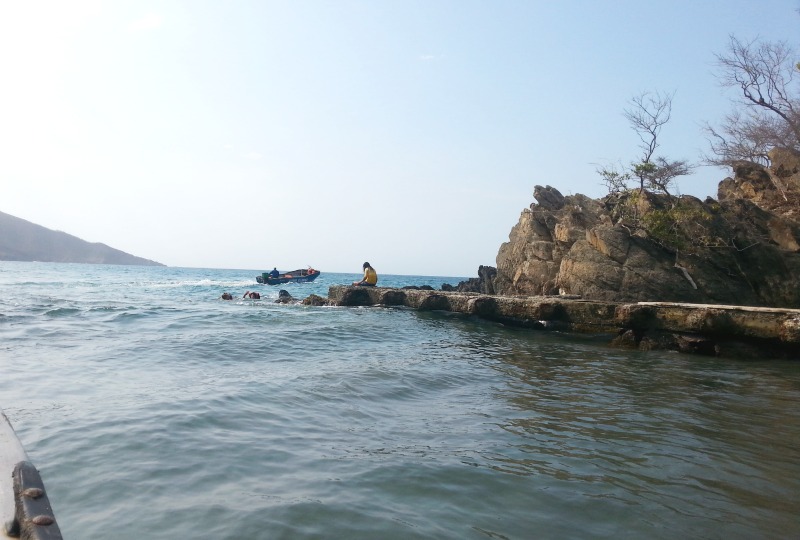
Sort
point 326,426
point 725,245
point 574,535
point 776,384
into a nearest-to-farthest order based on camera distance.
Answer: point 574,535 < point 326,426 < point 776,384 < point 725,245

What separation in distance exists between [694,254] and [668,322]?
21.2ft

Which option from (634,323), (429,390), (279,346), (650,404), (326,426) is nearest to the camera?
(326,426)

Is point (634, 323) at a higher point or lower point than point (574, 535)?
higher

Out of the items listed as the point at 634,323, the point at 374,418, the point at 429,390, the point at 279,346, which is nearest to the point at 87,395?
the point at 374,418

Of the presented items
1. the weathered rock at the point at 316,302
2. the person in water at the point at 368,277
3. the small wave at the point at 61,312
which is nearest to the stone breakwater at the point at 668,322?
the person in water at the point at 368,277

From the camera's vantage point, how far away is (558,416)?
7391 millimetres

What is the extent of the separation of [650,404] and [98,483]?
740 cm

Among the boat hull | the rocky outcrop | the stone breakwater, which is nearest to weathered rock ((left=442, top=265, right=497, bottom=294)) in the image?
the rocky outcrop

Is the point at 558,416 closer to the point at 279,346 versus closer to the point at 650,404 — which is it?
the point at 650,404

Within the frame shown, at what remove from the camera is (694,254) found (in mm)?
19750

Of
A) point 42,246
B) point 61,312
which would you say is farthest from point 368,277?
point 42,246

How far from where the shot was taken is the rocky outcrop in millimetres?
18625

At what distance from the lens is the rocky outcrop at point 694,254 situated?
18.6 meters

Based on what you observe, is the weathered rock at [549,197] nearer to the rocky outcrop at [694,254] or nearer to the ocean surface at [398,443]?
the rocky outcrop at [694,254]
